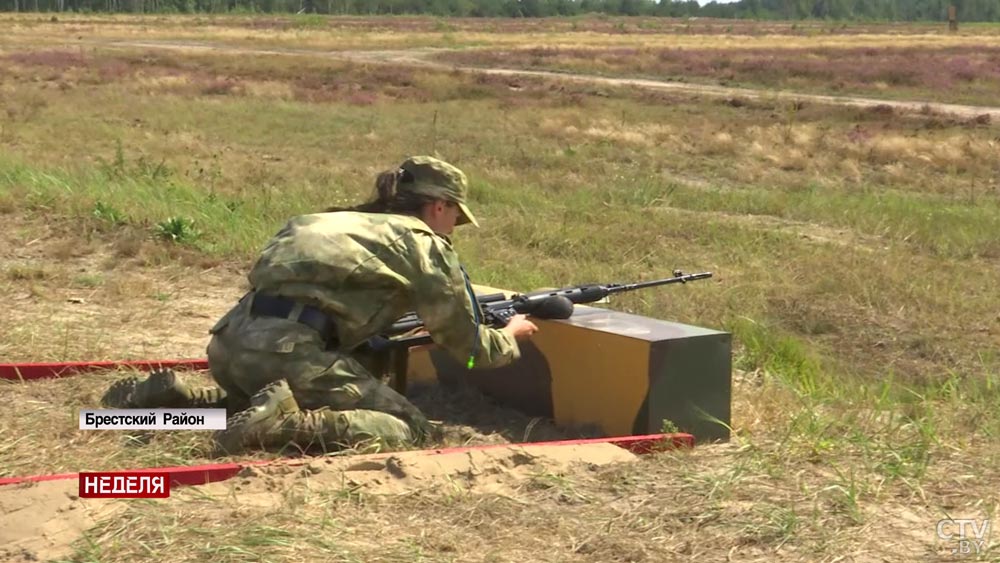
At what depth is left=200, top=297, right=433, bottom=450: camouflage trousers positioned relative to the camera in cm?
408

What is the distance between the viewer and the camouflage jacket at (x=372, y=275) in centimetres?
412

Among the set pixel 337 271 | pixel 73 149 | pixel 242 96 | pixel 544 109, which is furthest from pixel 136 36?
pixel 337 271

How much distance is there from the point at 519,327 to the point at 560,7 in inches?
4525

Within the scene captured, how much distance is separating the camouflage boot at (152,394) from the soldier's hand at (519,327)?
1.20 m

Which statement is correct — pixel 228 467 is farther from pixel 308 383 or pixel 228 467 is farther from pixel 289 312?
pixel 289 312

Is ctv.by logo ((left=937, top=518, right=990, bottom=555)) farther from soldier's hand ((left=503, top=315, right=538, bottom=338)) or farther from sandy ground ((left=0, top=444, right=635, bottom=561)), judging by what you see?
soldier's hand ((left=503, top=315, right=538, bottom=338))

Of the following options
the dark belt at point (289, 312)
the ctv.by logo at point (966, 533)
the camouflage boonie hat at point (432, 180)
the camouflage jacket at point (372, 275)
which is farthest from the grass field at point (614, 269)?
the camouflage boonie hat at point (432, 180)

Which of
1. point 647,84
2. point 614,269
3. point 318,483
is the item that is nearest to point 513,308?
point 318,483

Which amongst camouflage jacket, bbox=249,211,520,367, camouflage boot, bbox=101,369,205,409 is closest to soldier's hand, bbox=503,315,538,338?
camouflage jacket, bbox=249,211,520,367

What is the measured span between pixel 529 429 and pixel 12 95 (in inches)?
747

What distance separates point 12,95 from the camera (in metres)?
21.2

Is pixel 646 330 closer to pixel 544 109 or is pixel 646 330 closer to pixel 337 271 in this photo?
pixel 337 271

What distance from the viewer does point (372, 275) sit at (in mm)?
4137

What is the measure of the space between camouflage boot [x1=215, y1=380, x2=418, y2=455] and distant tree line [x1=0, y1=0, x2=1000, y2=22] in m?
98.7
